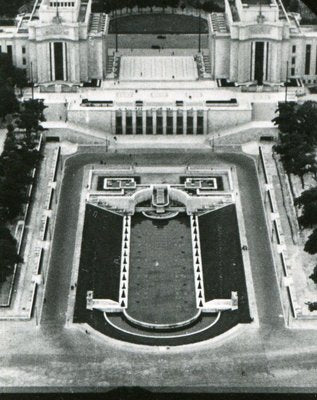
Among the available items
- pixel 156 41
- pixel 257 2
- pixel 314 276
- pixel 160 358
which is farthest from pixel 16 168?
pixel 156 41

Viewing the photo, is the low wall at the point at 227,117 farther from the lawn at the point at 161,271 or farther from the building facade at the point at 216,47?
the lawn at the point at 161,271

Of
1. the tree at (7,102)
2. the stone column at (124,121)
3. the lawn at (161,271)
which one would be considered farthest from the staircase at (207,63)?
the lawn at (161,271)

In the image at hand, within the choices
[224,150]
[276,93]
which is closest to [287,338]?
[224,150]

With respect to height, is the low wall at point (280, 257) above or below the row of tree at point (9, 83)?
below

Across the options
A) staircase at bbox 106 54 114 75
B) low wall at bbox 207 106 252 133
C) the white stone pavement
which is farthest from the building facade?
the white stone pavement

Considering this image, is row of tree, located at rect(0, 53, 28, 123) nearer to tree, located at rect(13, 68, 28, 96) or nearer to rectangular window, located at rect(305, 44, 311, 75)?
tree, located at rect(13, 68, 28, 96)

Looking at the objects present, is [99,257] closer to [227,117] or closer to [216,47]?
[227,117]

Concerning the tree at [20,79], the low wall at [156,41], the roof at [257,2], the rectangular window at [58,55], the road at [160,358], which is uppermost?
the low wall at [156,41]
